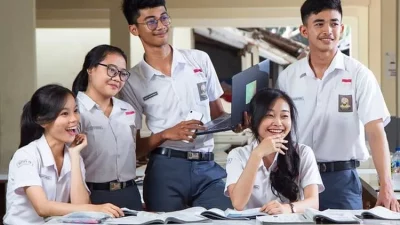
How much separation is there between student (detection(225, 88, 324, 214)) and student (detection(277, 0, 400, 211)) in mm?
241

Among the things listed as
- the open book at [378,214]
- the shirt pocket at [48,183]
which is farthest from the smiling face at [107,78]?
the open book at [378,214]

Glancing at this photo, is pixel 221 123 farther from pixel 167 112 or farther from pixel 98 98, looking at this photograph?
pixel 98 98

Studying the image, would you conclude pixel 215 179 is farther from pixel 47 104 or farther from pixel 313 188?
pixel 47 104

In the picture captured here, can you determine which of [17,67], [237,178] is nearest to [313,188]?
[237,178]

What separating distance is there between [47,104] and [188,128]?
2.06 ft

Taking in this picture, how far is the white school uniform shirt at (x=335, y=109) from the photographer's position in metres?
3.55

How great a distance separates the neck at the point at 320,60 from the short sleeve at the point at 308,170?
43 centimetres

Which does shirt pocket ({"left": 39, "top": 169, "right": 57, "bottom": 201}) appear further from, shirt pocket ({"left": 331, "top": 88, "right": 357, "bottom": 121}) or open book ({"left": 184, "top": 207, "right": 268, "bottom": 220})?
shirt pocket ({"left": 331, "top": 88, "right": 357, "bottom": 121})

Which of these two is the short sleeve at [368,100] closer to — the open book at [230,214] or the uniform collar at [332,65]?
the uniform collar at [332,65]

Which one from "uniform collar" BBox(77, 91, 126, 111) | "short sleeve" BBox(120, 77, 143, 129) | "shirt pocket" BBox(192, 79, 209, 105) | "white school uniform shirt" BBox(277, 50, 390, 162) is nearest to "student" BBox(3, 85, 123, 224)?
"uniform collar" BBox(77, 91, 126, 111)

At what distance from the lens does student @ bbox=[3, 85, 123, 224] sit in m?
3.21

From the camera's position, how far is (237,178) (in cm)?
327

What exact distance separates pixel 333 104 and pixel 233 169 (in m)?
0.59

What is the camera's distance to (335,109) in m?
3.56
